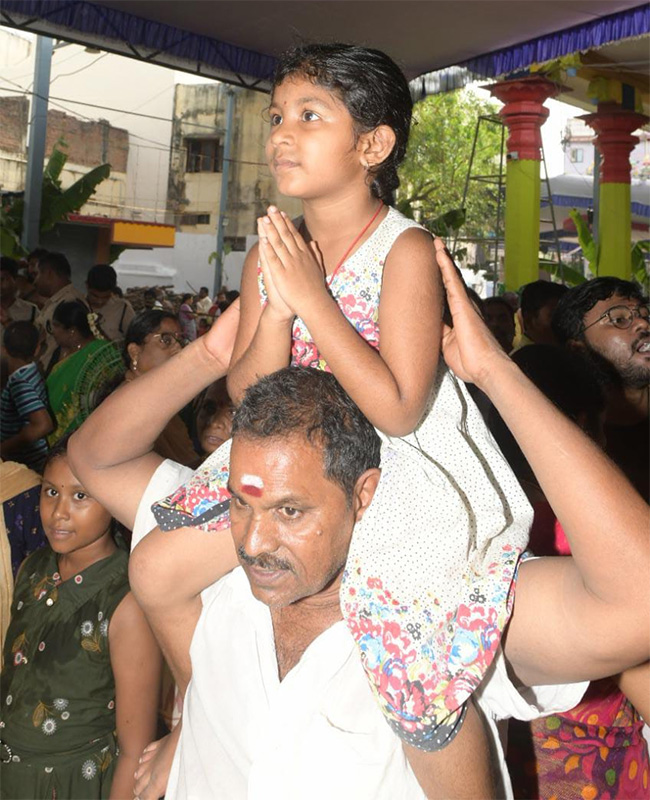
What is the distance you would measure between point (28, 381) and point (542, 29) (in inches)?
193

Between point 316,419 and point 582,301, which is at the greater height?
point 582,301

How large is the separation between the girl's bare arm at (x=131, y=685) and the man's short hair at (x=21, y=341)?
2944 mm

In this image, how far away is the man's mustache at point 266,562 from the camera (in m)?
1.87

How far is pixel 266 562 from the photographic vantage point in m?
1.88

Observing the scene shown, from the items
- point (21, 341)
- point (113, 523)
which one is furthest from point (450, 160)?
point (113, 523)

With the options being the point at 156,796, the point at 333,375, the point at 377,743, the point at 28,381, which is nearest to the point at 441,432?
the point at 333,375

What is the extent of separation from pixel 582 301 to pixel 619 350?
0.79ft

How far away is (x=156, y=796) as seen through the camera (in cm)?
236

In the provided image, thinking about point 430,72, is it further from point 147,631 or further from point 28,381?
point 147,631

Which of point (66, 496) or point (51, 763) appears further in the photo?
point (66, 496)

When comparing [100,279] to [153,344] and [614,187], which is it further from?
[614,187]

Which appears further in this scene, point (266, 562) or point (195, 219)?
point (195, 219)

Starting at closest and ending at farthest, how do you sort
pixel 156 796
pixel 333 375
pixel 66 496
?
pixel 333 375 < pixel 156 796 < pixel 66 496

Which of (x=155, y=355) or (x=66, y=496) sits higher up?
(x=155, y=355)
